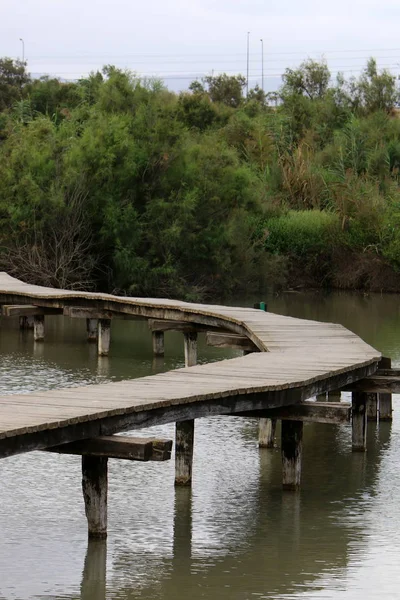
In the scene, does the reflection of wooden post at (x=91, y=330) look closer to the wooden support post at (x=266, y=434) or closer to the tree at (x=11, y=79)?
the wooden support post at (x=266, y=434)

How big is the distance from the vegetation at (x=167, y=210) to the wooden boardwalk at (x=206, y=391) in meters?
10.4

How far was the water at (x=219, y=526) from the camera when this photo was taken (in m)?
6.96

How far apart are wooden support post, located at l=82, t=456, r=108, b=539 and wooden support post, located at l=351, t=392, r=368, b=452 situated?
3607 mm

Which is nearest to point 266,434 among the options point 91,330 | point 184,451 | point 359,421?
point 359,421

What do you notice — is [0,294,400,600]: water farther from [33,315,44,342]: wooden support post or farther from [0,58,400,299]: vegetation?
[0,58,400,299]: vegetation

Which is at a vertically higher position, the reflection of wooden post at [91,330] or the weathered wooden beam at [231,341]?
the weathered wooden beam at [231,341]

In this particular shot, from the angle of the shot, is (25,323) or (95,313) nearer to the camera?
(95,313)

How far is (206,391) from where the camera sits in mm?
8273

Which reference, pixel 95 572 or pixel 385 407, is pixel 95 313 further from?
pixel 95 572

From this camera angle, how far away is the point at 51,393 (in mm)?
8117

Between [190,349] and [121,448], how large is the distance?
307 inches

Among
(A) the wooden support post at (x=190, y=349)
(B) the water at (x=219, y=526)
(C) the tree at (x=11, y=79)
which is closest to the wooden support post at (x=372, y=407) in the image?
(B) the water at (x=219, y=526)

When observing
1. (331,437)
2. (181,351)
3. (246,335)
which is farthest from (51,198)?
(331,437)

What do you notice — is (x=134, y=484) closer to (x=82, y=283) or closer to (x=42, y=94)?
(x=82, y=283)
